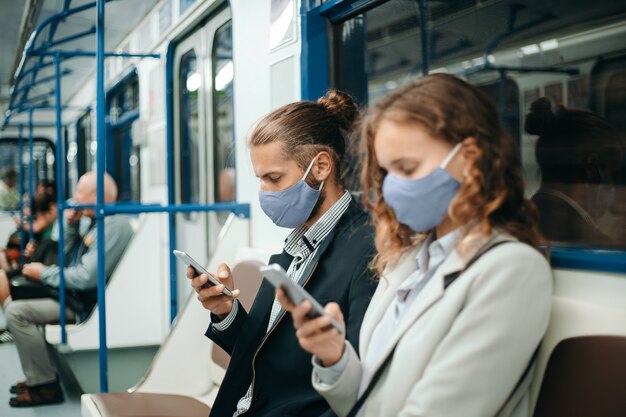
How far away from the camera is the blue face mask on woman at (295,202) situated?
6.05 feet

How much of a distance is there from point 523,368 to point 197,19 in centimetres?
343

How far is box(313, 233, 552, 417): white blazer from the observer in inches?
46.4

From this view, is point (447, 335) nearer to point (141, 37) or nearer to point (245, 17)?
point (245, 17)

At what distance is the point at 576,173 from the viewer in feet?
5.32

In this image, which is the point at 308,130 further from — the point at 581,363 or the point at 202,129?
the point at 202,129

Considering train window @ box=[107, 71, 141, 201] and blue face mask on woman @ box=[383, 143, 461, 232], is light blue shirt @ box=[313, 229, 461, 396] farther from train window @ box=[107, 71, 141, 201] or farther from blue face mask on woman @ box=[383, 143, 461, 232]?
train window @ box=[107, 71, 141, 201]

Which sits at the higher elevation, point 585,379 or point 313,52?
point 313,52

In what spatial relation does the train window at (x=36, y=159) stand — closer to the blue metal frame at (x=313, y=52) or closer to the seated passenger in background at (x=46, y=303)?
the seated passenger in background at (x=46, y=303)

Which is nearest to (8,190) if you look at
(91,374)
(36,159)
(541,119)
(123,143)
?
(36,159)

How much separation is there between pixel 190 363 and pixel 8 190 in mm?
10361

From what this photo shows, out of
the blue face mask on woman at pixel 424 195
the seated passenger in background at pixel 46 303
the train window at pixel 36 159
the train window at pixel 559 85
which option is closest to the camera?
the blue face mask on woman at pixel 424 195

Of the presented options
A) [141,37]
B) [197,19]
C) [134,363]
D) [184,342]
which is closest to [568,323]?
[184,342]

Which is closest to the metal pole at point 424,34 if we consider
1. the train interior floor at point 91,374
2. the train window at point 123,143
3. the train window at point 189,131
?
the train window at point 189,131

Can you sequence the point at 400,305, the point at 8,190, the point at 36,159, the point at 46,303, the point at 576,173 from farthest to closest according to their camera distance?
the point at 36,159, the point at 8,190, the point at 46,303, the point at 576,173, the point at 400,305
